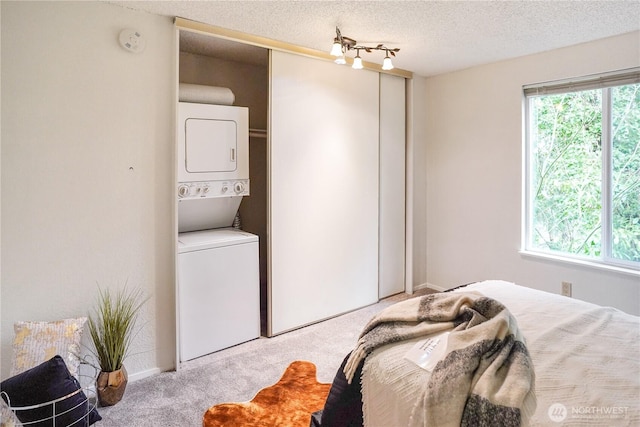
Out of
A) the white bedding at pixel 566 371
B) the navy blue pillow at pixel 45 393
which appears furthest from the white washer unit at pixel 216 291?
the white bedding at pixel 566 371

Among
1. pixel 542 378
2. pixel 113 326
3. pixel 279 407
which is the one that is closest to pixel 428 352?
pixel 542 378

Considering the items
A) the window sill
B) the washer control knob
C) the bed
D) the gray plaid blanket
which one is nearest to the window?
the window sill

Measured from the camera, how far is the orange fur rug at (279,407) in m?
2.23

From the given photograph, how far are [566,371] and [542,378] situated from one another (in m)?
0.11

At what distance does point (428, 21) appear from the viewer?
277cm

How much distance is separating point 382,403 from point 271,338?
1.93 m

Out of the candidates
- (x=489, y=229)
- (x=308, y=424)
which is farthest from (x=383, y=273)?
(x=308, y=424)

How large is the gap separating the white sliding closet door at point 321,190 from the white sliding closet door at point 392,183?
0.41 ft

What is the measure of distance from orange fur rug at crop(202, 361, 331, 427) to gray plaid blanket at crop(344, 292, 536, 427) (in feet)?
2.49

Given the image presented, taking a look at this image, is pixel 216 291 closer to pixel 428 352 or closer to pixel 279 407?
pixel 279 407

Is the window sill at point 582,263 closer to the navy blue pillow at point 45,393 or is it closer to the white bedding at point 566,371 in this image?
the white bedding at point 566,371

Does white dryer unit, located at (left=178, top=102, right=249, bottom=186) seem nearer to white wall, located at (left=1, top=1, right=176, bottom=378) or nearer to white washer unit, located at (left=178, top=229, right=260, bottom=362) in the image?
white wall, located at (left=1, top=1, right=176, bottom=378)

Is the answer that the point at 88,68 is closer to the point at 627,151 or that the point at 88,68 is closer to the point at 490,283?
the point at 490,283

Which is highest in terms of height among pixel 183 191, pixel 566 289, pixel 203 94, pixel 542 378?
pixel 203 94
